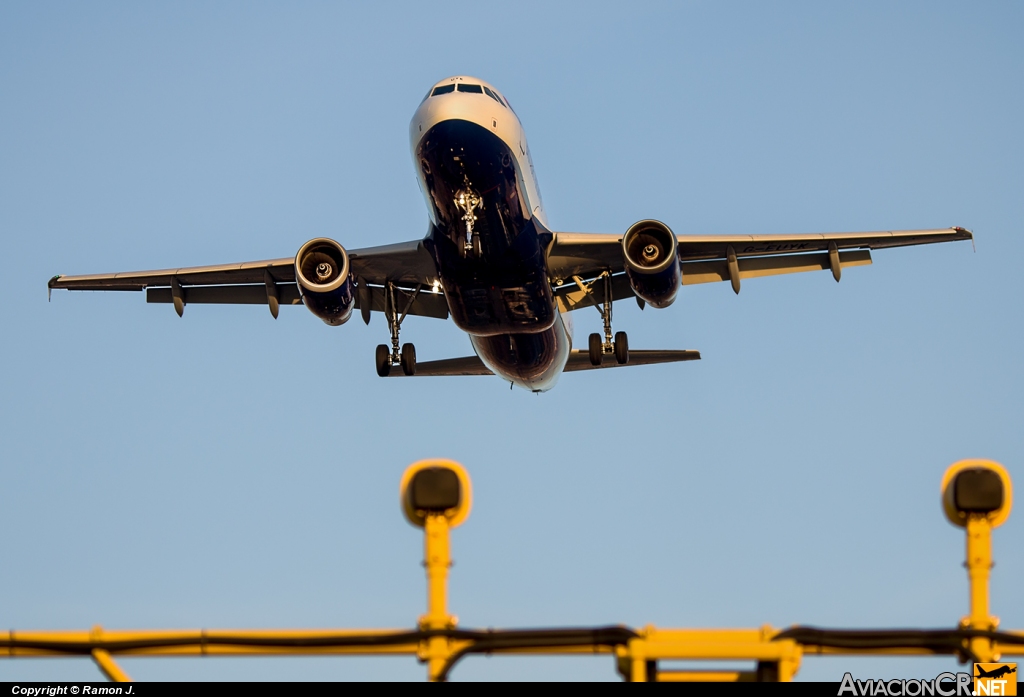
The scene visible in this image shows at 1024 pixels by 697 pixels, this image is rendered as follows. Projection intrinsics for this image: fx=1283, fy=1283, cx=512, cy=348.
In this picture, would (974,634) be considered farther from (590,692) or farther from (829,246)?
(829,246)

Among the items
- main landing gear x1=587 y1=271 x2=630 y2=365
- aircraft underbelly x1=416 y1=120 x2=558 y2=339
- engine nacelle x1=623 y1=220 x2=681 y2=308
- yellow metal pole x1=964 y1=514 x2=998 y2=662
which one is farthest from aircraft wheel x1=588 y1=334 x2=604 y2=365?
yellow metal pole x1=964 y1=514 x2=998 y2=662

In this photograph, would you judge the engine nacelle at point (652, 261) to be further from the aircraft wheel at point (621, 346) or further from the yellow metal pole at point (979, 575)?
the yellow metal pole at point (979, 575)

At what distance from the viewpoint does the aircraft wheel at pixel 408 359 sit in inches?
1378

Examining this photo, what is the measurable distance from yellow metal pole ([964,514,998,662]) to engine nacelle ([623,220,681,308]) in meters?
20.3

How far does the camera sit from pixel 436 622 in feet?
27.7

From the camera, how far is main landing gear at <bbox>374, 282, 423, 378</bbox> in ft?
110

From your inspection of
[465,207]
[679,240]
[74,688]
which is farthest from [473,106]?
[74,688]

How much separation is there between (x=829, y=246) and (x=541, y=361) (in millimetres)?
7824

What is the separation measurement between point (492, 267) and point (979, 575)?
2055 cm

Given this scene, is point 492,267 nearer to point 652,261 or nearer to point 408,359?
point 652,261

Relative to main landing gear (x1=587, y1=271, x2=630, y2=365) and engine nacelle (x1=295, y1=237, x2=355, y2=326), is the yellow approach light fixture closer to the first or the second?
engine nacelle (x1=295, y1=237, x2=355, y2=326)

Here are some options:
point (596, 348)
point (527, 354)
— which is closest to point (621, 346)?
point (596, 348)

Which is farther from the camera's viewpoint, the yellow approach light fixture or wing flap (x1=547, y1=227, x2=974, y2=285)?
wing flap (x1=547, y1=227, x2=974, y2=285)

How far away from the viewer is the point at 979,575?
8477mm
